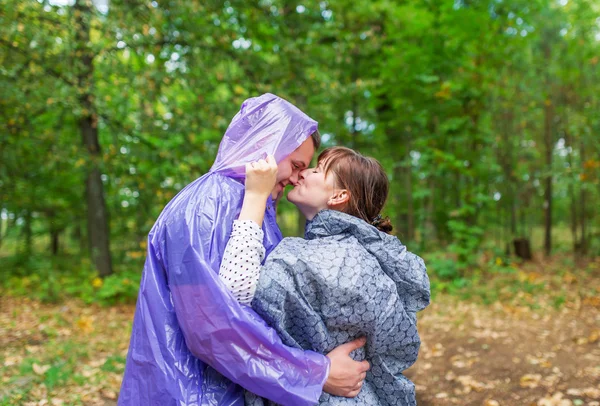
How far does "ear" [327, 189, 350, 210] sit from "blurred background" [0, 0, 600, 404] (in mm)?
3313

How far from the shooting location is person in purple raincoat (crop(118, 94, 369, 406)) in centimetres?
141

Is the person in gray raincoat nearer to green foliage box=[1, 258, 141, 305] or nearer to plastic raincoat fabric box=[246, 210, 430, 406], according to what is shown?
plastic raincoat fabric box=[246, 210, 430, 406]

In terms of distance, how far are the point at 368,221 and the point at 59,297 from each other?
24.1 feet

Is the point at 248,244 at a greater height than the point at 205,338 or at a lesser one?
greater

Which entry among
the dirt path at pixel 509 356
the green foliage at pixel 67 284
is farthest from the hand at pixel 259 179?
the green foliage at pixel 67 284

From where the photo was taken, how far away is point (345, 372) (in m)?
1.59

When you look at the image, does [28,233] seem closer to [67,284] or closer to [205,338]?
[67,284]

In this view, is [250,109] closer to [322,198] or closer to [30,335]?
[322,198]

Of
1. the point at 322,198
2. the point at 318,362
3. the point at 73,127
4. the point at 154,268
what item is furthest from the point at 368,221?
the point at 73,127

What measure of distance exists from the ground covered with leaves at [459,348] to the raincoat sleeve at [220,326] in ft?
9.86

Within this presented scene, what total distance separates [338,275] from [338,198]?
0.42m

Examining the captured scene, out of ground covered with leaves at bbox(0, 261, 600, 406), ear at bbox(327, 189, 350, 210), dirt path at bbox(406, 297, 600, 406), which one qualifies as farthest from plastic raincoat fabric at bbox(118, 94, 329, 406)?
dirt path at bbox(406, 297, 600, 406)

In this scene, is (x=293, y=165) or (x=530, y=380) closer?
(x=293, y=165)

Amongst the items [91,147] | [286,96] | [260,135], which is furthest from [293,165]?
[91,147]
